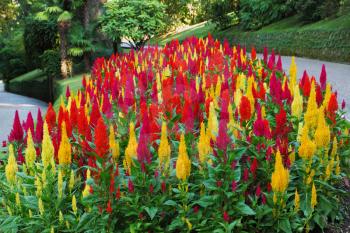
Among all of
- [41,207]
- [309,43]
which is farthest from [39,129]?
[309,43]

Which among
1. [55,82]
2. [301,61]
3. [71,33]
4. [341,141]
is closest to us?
[341,141]

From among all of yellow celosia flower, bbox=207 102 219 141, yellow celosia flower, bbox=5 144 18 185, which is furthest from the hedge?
yellow celosia flower, bbox=5 144 18 185

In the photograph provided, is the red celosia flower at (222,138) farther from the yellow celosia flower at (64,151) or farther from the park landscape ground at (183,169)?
the yellow celosia flower at (64,151)

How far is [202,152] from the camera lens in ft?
10.9

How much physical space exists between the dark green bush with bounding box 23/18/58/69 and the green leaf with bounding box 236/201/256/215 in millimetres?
20147

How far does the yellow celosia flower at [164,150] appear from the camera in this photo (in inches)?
123

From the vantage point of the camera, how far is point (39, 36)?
23266mm

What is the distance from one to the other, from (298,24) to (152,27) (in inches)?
246

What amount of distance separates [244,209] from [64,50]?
17.3 m

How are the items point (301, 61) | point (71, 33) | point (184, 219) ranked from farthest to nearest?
1. point (71, 33)
2. point (301, 61)
3. point (184, 219)

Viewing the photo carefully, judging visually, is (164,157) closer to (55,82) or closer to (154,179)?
(154,179)

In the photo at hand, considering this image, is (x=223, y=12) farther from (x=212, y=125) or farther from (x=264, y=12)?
(x=212, y=125)

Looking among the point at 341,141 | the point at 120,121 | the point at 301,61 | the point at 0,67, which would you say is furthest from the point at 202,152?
the point at 0,67

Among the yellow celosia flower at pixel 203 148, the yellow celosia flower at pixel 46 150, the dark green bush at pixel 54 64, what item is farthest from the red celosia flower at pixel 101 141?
the dark green bush at pixel 54 64
